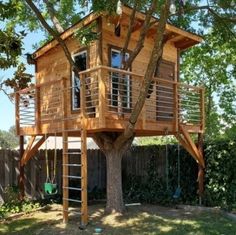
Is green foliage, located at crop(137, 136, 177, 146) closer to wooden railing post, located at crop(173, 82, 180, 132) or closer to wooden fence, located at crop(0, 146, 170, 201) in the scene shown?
wooden fence, located at crop(0, 146, 170, 201)

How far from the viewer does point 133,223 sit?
10125 millimetres

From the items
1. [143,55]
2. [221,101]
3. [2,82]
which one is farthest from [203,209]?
[221,101]

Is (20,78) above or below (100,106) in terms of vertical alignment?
above

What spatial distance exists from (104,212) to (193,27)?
7996 mm

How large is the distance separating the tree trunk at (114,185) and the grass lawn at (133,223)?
0.29 metres

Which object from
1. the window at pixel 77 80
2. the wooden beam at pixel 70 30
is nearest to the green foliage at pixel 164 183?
the window at pixel 77 80

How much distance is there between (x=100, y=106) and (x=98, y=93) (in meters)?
0.63

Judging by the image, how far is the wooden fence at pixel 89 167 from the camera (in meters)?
14.0

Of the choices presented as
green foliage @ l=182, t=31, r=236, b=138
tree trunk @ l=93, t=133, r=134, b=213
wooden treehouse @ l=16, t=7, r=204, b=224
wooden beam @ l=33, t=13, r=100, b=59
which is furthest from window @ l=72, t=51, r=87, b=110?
green foliage @ l=182, t=31, r=236, b=138

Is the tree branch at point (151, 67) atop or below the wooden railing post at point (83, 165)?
atop

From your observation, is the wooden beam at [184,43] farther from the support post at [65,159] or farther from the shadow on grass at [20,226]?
the shadow on grass at [20,226]

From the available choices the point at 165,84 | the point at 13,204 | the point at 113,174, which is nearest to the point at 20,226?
the point at 13,204

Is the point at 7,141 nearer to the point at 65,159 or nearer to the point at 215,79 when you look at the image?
the point at 215,79

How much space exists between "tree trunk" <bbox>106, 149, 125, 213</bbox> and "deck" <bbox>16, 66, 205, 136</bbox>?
998 millimetres
